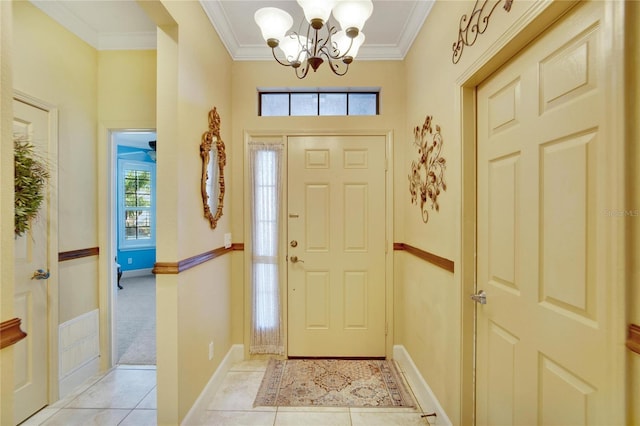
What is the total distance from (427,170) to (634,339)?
1.42 meters

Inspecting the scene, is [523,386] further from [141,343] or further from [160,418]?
Result: [141,343]

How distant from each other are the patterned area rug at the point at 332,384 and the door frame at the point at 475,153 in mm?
693

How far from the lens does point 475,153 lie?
151 centimetres

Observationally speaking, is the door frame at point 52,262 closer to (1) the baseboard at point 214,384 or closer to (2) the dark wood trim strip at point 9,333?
(1) the baseboard at point 214,384

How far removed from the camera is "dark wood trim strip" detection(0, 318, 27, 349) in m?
0.78

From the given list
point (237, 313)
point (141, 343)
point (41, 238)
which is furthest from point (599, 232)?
point (141, 343)

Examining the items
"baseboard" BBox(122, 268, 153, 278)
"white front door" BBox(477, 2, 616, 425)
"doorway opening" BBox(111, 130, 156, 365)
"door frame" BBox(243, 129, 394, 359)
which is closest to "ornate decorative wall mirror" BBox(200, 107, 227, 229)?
"door frame" BBox(243, 129, 394, 359)

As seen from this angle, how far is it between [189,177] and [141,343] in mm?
2184

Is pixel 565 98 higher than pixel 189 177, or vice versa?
pixel 565 98

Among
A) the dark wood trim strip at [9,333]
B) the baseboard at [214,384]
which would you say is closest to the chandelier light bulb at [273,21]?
the dark wood trim strip at [9,333]

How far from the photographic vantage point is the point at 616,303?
0.77m

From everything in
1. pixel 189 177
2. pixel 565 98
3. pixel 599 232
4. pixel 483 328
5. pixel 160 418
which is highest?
pixel 565 98

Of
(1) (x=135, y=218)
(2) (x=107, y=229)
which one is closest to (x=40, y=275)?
(2) (x=107, y=229)

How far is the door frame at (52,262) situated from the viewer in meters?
1.92
